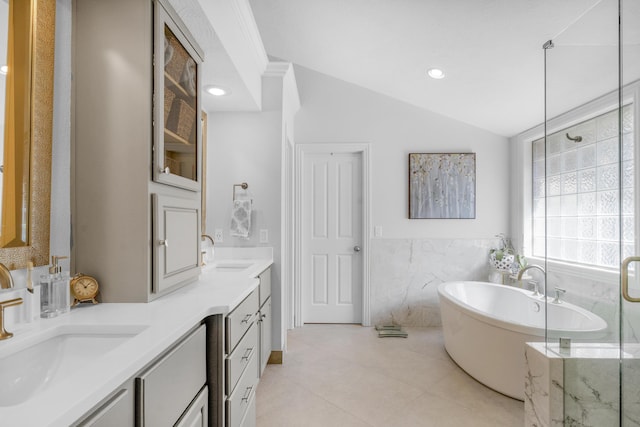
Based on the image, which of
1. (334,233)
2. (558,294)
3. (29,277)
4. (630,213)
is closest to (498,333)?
(558,294)

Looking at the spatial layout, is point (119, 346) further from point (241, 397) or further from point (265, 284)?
point (265, 284)

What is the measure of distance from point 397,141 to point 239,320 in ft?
9.41

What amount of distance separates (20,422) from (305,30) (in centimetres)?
309

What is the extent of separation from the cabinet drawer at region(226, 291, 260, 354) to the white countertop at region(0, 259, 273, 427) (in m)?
0.07

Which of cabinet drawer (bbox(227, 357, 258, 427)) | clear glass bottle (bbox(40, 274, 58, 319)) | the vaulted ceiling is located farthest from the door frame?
clear glass bottle (bbox(40, 274, 58, 319))

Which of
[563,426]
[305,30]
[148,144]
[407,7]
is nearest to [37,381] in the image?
→ [148,144]

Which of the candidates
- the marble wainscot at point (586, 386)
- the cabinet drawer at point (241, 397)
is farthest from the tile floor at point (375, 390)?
the marble wainscot at point (586, 386)

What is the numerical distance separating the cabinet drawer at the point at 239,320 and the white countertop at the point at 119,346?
0.23ft

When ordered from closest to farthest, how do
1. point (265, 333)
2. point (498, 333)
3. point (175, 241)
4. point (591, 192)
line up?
point (591, 192) < point (175, 241) < point (498, 333) < point (265, 333)

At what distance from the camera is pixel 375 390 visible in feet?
7.94

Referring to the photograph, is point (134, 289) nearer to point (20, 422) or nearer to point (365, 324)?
point (20, 422)

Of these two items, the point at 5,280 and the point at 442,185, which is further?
the point at 442,185

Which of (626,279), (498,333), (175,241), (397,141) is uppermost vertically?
(397,141)

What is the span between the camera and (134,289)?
1.31 m
